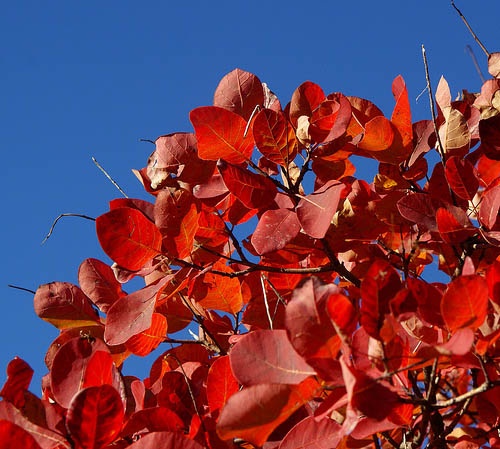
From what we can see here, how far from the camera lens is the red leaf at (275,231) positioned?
1041mm

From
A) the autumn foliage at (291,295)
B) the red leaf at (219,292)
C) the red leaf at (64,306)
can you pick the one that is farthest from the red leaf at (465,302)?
the red leaf at (64,306)

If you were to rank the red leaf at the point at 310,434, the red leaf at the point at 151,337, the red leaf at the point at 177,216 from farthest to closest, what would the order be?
the red leaf at the point at 151,337, the red leaf at the point at 177,216, the red leaf at the point at 310,434

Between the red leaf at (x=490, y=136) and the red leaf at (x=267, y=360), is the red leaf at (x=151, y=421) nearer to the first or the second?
the red leaf at (x=267, y=360)

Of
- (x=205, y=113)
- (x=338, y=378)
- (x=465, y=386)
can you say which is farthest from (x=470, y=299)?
(x=465, y=386)

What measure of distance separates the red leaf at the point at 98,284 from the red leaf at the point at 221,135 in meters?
0.33

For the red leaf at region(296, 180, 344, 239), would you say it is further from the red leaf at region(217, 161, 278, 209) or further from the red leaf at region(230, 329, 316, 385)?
the red leaf at region(230, 329, 316, 385)

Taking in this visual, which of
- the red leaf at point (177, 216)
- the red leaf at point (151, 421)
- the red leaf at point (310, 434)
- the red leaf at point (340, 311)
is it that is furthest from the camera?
the red leaf at point (177, 216)

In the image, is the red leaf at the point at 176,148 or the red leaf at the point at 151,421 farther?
the red leaf at the point at 176,148

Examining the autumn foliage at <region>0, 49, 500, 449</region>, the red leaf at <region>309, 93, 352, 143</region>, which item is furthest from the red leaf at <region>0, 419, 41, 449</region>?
the red leaf at <region>309, 93, 352, 143</region>

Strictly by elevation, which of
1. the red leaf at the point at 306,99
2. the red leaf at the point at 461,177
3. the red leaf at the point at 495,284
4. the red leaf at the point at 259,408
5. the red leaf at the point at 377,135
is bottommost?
the red leaf at the point at 259,408

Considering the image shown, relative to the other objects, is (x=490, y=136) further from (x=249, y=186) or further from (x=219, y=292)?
(x=219, y=292)

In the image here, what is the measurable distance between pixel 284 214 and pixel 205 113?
0.59ft

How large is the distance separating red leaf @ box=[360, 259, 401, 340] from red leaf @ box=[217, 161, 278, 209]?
324mm

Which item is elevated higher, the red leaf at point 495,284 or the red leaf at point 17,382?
the red leaf at point 17,382
